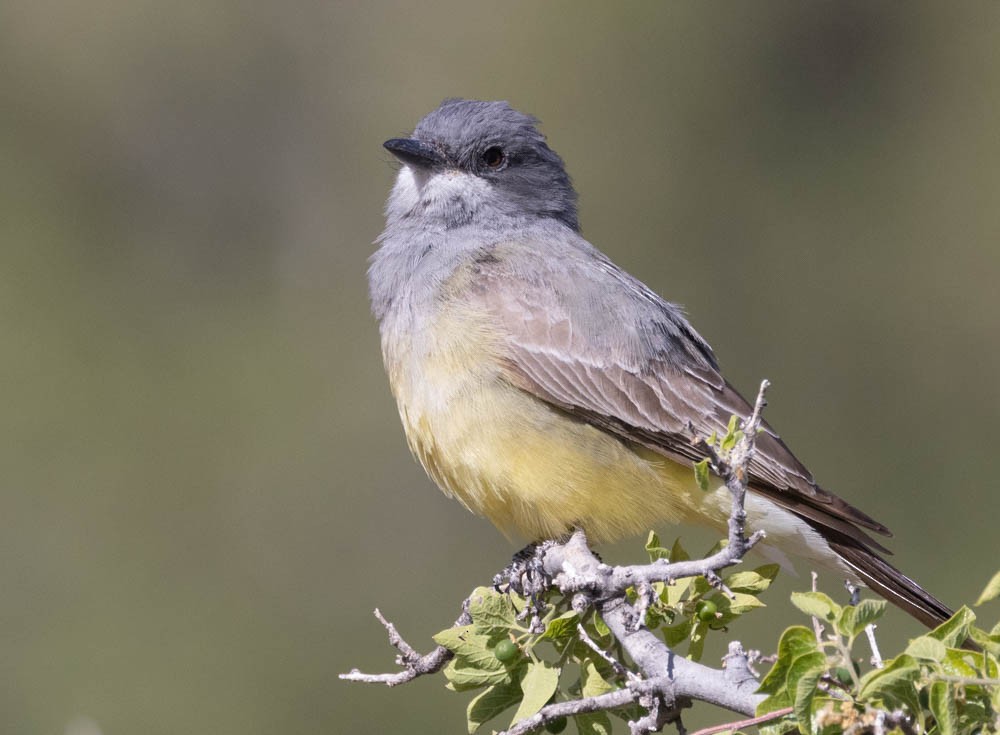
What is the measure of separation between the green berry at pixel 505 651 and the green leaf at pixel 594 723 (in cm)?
22

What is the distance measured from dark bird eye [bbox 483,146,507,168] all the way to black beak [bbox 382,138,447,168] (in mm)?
184

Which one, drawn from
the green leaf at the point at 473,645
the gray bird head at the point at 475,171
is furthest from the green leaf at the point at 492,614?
the gray bird head at the point at 475,171

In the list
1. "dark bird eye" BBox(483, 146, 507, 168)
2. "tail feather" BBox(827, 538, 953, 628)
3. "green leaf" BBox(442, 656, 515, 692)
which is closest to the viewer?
"green leaf" BBox(442, 656, 515, 692)

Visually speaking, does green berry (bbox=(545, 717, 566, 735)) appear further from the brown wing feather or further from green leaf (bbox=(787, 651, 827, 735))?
the brown wing feather

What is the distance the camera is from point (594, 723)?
3.37m

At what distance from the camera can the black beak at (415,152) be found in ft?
17.6

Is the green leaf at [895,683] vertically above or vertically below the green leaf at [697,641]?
above

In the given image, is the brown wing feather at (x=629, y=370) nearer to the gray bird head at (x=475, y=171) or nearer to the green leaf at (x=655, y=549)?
the gray bird head at (x=475, y=171)

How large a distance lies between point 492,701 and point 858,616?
47.2 inches

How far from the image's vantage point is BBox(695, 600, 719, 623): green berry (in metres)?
3.39

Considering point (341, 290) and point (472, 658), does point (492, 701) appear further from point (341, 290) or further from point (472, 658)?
point (341, 290)

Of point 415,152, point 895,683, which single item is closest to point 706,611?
point 895,683

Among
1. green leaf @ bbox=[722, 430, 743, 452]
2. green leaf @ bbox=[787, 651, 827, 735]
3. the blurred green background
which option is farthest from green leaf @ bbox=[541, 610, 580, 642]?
the blurred green background

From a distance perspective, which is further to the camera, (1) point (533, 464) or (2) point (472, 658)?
(1) point (533, 464)
